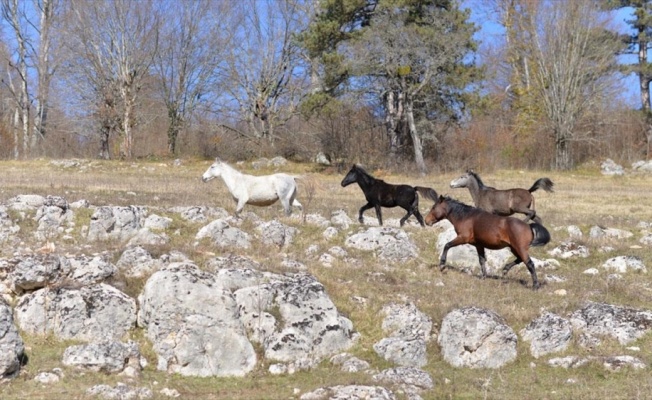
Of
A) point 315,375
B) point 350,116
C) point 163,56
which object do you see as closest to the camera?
point 315,375

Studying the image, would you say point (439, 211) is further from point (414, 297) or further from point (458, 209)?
point (414, 297)

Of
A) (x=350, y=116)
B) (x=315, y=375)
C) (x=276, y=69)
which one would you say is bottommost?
(x=315, y=375)

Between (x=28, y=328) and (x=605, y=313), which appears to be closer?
(x=28, y=328)

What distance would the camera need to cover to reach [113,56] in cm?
4356

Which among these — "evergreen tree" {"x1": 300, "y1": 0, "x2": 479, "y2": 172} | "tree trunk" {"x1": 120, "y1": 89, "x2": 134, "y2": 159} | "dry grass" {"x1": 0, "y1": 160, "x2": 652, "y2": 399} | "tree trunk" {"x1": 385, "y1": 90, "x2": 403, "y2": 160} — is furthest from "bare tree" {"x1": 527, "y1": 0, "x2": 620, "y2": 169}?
"tree trunk" {"x1": 120, "y1": 89, "x2": 134, "y2": 159}

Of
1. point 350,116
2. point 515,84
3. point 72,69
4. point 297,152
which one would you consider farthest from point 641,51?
point 72,69

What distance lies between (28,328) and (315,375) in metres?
3.91

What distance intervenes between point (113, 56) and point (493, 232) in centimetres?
3480

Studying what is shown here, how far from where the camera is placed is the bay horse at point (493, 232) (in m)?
13.0

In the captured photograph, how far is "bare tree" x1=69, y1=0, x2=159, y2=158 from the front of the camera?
43.3 metres

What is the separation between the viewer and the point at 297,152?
144 ft

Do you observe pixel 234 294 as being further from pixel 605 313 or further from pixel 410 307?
pixel 605 313

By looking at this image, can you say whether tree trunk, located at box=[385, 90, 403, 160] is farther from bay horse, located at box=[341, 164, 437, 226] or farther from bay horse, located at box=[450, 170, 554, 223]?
bay horse, located at box=[450, 170, 554, 223]

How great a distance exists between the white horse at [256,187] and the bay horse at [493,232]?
466 cm
